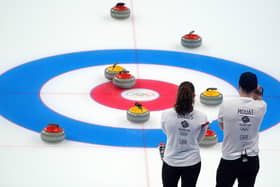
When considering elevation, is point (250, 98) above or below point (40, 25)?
above

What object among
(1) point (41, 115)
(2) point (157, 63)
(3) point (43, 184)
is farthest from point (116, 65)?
(3) point (43, 184)

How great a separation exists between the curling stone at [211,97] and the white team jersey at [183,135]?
4.07m

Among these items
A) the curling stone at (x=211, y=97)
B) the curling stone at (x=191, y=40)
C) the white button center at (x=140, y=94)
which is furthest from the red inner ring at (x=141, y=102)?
the curling stone at (x=191, y=40)

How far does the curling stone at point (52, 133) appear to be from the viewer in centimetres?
986

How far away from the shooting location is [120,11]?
1452 centimetres

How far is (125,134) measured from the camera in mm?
10297

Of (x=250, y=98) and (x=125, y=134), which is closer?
(x=250, y=98)

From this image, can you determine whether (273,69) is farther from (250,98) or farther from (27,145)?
(250,98)

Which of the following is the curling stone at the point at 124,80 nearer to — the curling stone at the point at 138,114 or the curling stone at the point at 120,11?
the curling stone at the point at 138,114

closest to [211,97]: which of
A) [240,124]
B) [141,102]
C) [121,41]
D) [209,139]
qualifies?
[141,102]

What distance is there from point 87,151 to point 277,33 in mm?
5975

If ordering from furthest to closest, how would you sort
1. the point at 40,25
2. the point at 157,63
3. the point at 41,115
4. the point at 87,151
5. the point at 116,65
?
the point at 40,25 < the point at 157,63 < the point at 116,65 < the point at 41,115 < the point at 87,151

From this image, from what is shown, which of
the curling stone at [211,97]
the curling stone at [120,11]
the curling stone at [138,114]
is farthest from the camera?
the curling stone at [120,11]

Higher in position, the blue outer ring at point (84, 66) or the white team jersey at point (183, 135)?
the white team jersey at point (183, 135)
